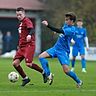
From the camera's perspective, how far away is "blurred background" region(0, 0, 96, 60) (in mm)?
47094

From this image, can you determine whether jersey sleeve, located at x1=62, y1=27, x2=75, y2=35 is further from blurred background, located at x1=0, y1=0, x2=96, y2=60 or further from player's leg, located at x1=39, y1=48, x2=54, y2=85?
blurred background, located at x1=0, y1=0, x2=96, y2=60

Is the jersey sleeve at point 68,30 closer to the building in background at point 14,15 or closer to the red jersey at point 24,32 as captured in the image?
the red jersey at point 24,32

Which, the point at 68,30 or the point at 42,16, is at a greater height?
the point at 68,30

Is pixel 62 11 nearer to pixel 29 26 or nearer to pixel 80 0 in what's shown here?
pixel 80 0

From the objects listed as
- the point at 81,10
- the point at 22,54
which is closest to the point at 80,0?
the point at 81,10

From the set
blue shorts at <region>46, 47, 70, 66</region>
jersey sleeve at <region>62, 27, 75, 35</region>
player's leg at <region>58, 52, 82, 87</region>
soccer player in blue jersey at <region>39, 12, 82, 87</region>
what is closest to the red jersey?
soccer player in blue jersey at <region>39, 12, 82, 87</region>

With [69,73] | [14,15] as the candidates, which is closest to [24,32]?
[69,73]

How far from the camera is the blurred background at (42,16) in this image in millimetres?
47094

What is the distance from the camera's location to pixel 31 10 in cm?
5231

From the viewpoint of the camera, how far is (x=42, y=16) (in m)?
51.4

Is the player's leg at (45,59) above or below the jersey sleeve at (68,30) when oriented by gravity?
below

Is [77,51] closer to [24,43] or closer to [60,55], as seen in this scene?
[24,43]

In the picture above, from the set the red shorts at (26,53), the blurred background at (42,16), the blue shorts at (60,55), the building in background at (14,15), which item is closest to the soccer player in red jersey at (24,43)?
the red shorts at (26,53)

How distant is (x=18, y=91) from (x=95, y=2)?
34.1m
